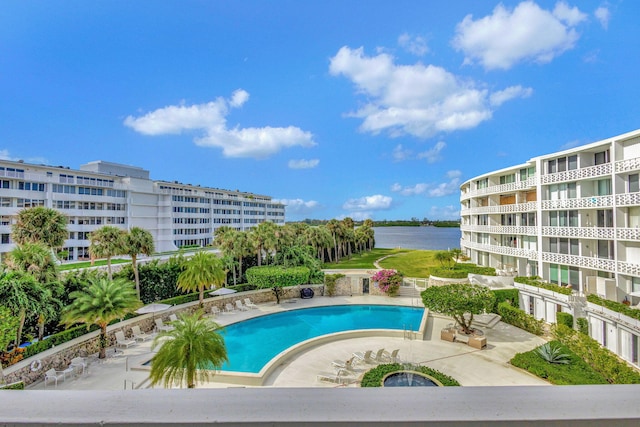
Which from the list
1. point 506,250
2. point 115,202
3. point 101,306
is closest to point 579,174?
point 506,250

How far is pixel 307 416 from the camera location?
138cm

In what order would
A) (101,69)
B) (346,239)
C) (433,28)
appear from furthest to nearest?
(346,239) < (101,69) < (433,28)

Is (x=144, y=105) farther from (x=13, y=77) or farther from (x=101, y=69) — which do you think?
(x=13, y=77)

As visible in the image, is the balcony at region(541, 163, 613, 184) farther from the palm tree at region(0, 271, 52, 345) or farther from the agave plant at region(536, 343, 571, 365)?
the palm tree at region(0, 271, 52, 345)

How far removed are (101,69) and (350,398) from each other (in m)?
12.5

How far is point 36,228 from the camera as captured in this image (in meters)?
25.8

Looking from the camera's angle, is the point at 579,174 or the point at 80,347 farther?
the point at 579,174

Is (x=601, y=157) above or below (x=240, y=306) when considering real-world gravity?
above

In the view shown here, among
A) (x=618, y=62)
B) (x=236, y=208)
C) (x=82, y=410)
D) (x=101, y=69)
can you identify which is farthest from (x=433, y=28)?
(x=236, y=208)

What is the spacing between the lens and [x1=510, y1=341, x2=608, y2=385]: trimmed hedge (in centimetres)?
1277

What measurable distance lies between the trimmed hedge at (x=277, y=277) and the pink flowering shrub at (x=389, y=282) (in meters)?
7.09

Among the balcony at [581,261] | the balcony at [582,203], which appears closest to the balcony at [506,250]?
the balcony at [581,261]

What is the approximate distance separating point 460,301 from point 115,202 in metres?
54.8

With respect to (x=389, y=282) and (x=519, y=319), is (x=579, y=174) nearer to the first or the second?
(x=519, y=319)
